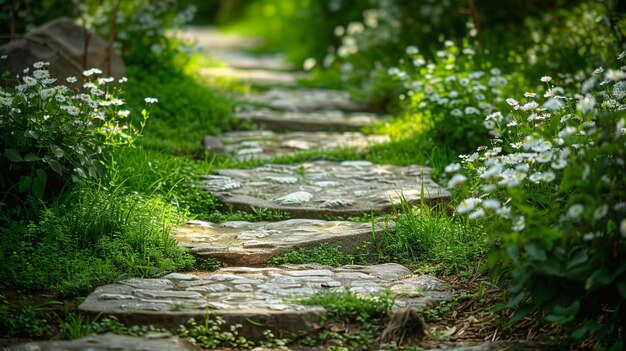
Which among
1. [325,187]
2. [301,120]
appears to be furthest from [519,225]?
[301,120]

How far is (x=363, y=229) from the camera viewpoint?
13.1ft

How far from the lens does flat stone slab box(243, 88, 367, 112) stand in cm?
720

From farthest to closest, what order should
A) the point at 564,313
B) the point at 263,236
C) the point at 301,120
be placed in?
the point at 301,120 → the point at 263,236 → the point at 564,313

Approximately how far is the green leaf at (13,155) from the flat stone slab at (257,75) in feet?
15.0

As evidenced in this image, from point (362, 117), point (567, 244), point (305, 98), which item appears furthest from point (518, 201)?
point (305, 98)

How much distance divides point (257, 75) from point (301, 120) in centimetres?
276

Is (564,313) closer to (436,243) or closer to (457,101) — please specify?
(436,243)

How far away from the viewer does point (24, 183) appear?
3.66 meters

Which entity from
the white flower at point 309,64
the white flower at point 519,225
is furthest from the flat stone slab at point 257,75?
the white flower at point 519,225

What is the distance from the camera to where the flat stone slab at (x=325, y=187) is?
4375 mm

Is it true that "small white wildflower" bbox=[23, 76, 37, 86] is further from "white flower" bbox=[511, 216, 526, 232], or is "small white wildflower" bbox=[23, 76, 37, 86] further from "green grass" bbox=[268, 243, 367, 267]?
"white flower" bbox=[511, 216, 526, 232]

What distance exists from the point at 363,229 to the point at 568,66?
3.06 m

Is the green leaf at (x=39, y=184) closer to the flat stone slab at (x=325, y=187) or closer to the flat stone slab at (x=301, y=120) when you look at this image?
the flat stone slab at (x=325, y=187)

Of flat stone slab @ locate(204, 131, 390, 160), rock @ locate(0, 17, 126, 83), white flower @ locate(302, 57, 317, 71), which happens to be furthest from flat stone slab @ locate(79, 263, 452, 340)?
white flower @ locate(302, 57, 317, 71)
